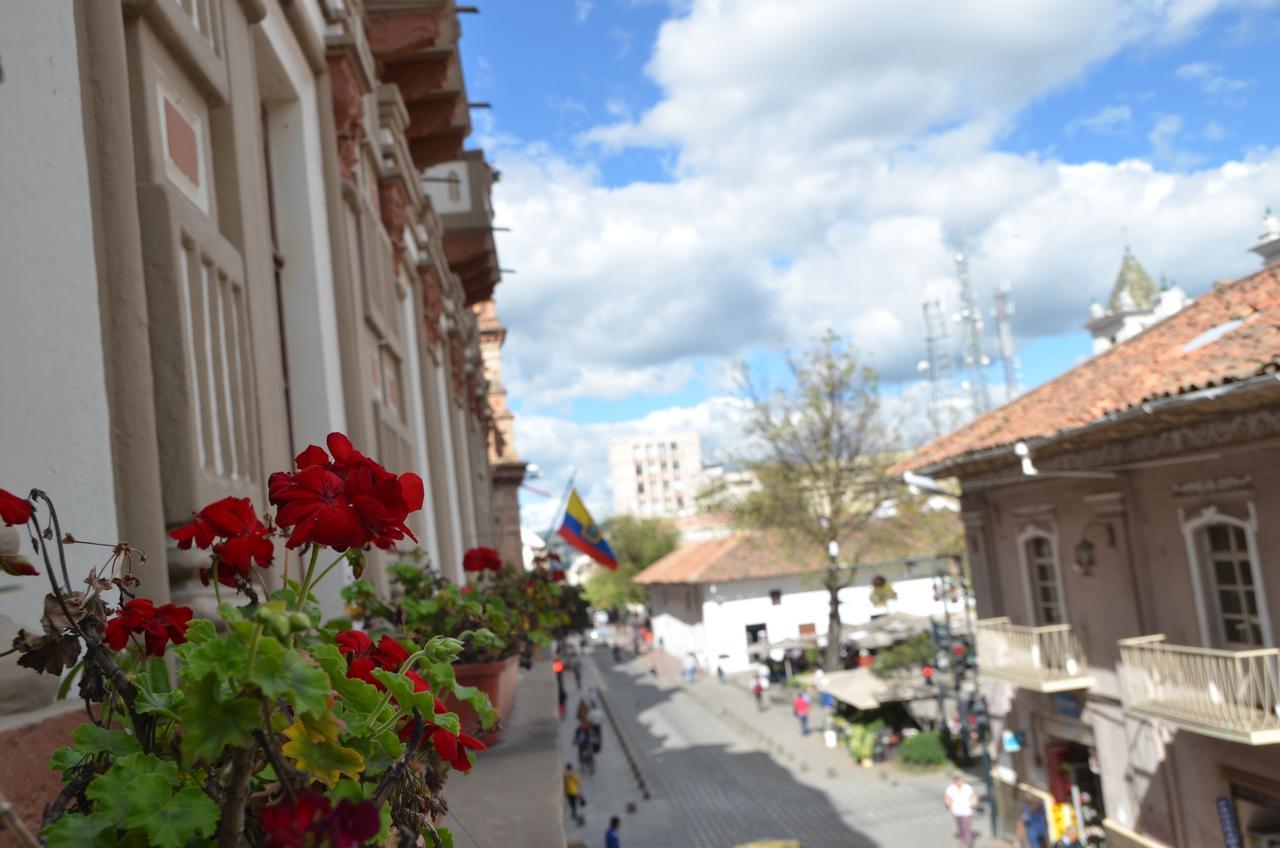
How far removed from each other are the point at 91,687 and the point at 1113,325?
56357 mm

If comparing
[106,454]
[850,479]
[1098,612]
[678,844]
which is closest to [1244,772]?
[1098,612]

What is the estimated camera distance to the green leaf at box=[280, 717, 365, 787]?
1207 mm

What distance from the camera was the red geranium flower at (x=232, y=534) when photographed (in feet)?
4.99

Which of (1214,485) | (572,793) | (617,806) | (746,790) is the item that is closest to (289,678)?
(1214,485)

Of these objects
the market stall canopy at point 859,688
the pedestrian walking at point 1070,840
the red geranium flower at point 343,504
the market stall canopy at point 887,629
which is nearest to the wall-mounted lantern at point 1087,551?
the pedestrian walking at point 1070,840

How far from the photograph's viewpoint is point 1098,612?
49.5ft

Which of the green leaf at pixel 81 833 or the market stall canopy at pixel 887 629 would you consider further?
the market stall canopy at pixel 887 629

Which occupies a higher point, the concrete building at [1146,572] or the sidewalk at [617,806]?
the concrete building at [1146,572]

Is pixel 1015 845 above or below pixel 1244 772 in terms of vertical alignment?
below

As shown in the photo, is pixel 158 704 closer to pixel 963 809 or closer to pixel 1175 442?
pixel 1175 442

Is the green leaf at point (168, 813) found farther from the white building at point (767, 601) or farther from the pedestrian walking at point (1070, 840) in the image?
the white building at point (767, 601)

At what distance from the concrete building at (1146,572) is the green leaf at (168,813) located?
10209 mm

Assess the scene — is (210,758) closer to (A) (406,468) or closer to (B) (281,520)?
(B) (281,520)

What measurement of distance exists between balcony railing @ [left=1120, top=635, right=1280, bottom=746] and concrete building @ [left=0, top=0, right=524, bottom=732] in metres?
9.09
